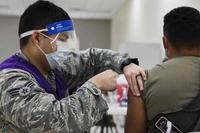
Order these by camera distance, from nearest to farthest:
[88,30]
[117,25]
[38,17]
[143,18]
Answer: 1. [38,17]
2. [143,18]
3. [117,25]
4. [88,30]

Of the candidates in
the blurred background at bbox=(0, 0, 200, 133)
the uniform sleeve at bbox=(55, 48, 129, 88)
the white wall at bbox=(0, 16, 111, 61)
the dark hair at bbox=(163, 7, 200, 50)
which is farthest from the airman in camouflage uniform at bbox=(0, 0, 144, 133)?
the white wall at bbox=(0, 16, 111, 61)

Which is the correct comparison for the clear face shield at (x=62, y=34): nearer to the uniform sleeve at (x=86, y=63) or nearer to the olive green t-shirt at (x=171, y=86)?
the uniform sleeve at (x=86, y=63)

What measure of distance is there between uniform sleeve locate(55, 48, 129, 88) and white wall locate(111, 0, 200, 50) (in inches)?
93.8

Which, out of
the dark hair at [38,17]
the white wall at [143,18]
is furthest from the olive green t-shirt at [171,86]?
the white wall at [143,18]

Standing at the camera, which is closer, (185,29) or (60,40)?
(60,40)

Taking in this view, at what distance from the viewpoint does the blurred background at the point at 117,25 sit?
427 cm

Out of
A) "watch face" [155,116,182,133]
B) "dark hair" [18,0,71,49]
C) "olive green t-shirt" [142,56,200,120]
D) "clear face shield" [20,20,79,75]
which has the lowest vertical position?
"watch face" [155,116,182,133]

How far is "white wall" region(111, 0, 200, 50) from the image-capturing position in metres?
4.71

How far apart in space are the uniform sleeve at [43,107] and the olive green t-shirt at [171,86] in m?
0.32

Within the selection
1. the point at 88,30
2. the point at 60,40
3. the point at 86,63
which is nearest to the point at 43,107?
the point at 60,40

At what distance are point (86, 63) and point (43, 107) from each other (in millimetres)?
619

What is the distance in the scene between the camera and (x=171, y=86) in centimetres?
Answer: 141

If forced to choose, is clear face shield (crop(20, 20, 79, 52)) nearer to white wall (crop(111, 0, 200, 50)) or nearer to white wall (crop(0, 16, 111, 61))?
white wall (crop(111, 0, 200, 50))

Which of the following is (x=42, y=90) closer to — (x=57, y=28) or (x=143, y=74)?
(x=57, y=28)
